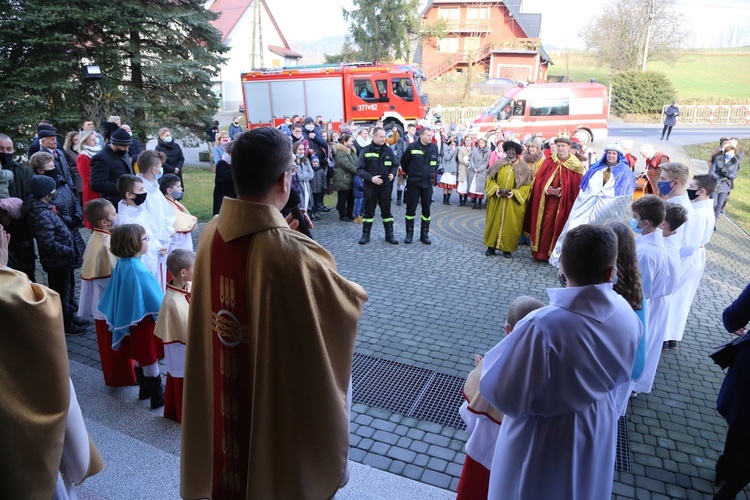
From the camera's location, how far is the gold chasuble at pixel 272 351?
6.75 feet

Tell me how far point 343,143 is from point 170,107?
22.8 feet

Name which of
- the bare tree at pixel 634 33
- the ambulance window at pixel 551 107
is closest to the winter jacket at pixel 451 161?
the ambulance window at pixel 551 107

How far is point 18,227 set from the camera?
521cm

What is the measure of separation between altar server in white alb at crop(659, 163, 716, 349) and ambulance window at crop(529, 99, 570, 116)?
15760 millimetres

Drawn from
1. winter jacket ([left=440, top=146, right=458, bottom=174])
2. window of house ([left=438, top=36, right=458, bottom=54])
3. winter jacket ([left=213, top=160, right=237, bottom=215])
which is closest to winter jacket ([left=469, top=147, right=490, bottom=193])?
winter jacket ([left=440, top=146, right=458, bottom=174])

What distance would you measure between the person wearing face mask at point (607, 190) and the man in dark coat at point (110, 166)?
5807mm

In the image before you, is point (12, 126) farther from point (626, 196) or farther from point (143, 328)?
point (626, 196)

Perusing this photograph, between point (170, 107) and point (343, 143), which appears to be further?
point (170, 107)

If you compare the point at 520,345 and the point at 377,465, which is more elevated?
the point at 520,345

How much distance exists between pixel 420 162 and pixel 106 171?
16.0ft

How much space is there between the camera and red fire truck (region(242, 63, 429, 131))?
20.7 metres

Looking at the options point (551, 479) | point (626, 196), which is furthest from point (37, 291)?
point (626, 196)

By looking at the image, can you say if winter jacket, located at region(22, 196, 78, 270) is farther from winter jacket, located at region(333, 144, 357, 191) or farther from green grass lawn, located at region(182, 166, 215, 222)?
winter jacket, located at region(333, 144, 357, 191)

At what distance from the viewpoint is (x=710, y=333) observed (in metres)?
6.14
